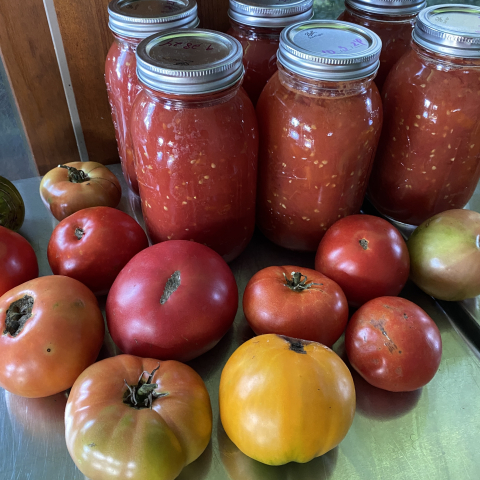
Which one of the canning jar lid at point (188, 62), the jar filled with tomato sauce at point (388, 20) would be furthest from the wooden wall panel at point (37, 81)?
the jar filled with tomato sauce at point (388, 20)

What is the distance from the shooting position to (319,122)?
2.22ft

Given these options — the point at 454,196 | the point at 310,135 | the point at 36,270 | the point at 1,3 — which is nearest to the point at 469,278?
the point at 454,196

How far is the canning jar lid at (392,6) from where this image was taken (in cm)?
79

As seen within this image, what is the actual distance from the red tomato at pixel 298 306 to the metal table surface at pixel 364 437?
9cm

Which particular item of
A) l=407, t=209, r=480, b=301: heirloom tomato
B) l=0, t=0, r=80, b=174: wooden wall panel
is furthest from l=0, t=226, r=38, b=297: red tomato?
l=407, t=209, r=480, b=301: heirloom tomato

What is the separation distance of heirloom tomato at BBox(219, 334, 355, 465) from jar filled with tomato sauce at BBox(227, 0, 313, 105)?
53cm

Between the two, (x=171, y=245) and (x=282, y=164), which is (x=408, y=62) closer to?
(x=282, y=164)

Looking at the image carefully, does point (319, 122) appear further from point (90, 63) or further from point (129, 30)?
point (90, 63)

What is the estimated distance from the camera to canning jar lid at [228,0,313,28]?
760 mm

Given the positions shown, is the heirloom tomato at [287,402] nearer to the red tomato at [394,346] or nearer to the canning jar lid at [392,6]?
the red tomato at [394,346]

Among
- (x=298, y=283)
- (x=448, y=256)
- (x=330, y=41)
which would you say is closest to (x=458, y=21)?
(x=330, y=41)

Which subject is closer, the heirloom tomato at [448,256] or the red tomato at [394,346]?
the red tomato at [394,346]

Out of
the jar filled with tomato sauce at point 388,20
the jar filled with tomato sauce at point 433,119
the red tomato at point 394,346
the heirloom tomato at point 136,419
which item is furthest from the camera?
the jar filled with tomato sauce at point 388,20

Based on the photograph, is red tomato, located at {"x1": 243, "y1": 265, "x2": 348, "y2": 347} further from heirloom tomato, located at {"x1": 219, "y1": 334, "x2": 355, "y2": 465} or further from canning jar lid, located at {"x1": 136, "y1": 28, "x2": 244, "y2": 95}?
canning jar lid, located at {"x1": 136, "y1": 28, "x2": 244, "y2": 95}
